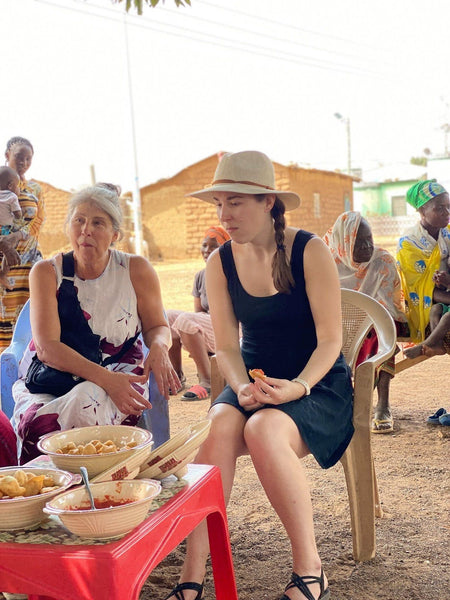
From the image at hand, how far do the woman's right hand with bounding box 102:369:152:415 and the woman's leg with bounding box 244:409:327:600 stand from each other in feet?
2.03

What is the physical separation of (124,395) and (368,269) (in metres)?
2.33

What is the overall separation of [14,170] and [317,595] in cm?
457

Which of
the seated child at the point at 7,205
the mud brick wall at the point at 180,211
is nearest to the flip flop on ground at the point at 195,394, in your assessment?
the seated child at the point at 7,205

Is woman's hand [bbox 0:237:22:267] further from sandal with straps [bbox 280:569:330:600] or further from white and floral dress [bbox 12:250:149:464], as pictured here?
sandal with straps [bbox 280:569:330:600]

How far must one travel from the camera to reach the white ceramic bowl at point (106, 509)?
155 centimetres

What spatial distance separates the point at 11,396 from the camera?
3359 mm

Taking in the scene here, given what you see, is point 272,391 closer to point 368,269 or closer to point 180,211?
point 368,269

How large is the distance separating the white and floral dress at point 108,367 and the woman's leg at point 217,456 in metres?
0.51

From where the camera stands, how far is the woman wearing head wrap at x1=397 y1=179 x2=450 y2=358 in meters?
4.77

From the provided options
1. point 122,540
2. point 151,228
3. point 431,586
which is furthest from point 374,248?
point 151,228

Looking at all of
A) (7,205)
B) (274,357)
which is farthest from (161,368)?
(7,205)

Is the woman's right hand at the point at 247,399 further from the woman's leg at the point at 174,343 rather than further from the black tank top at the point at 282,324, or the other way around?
the woman's leg at the point at 174,343

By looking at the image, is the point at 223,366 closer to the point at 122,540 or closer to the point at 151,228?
the point at 122,540

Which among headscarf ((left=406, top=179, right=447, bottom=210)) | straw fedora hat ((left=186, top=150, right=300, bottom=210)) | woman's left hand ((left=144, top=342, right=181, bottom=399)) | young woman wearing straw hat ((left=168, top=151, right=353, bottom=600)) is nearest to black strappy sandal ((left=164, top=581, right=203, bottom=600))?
young woman wearing straw hat ((left=168, top=151, right=353, bottom=600))
